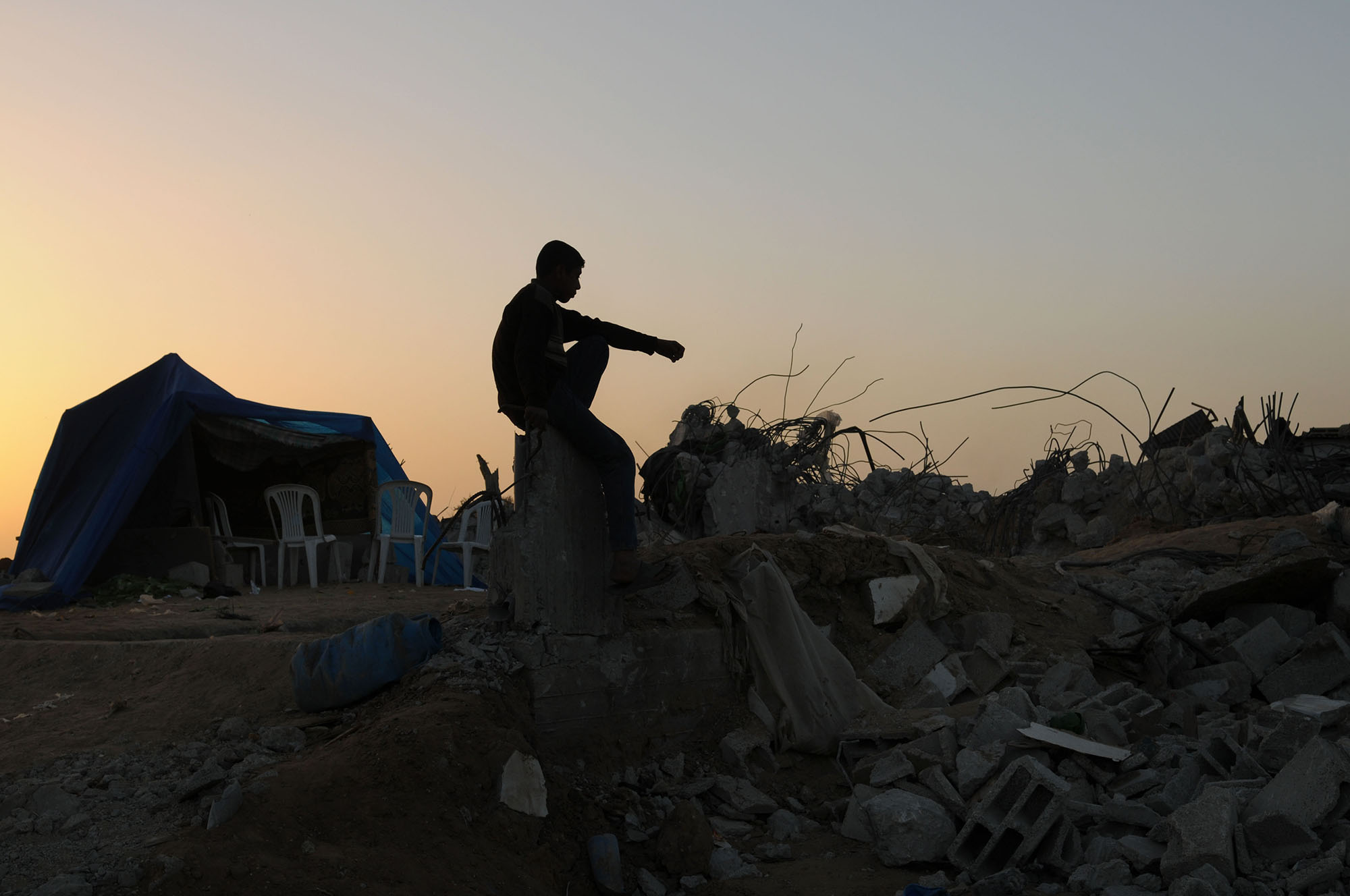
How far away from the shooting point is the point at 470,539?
11.3m

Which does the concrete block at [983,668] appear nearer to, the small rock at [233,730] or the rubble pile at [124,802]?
the rubble pile at [124,802]

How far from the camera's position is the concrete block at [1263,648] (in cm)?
600

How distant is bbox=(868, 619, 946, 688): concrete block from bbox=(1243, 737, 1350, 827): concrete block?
2310 mm

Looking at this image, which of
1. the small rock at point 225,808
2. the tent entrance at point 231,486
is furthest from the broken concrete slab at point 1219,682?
the tent entrance at point 231,486

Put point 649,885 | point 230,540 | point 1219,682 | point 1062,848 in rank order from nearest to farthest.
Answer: point 1062,848, point 649,885, point 1219,682, point 230,540

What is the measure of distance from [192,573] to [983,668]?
824 cm

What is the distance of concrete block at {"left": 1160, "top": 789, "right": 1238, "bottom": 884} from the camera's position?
3570mm

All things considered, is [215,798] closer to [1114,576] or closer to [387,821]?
[387,821]

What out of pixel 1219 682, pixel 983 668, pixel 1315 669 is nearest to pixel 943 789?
pixel 983 668

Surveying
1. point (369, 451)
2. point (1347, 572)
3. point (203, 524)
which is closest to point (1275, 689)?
point (1347, 572)

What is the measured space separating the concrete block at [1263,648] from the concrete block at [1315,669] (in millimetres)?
128

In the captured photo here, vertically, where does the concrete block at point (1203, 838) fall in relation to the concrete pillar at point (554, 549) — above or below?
below

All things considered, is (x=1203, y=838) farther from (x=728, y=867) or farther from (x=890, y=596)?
(x=890, y=596)

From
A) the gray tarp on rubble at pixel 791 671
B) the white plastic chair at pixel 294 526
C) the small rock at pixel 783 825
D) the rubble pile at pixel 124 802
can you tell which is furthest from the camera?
the white plastic chair at pixel 294 526
